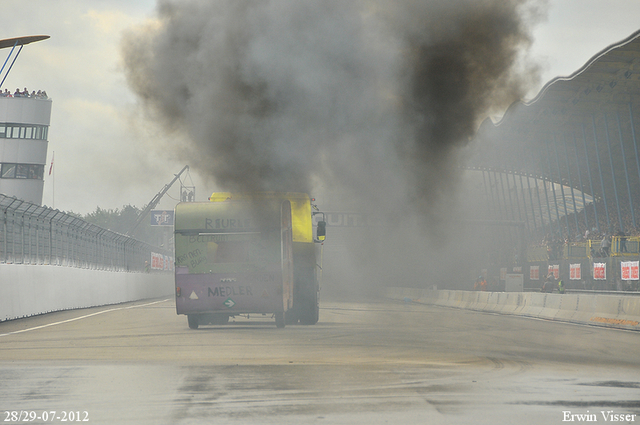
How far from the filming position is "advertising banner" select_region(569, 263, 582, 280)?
3714cm

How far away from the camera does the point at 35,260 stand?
24453 mm

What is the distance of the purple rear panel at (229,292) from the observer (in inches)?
683

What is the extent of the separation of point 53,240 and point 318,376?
19584 mm

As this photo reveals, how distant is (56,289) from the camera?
2600 centimetres

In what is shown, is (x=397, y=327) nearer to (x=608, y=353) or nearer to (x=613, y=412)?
(x=608, y=353)

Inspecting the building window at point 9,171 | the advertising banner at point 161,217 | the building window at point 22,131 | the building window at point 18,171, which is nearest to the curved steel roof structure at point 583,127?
the building window at point 22,131

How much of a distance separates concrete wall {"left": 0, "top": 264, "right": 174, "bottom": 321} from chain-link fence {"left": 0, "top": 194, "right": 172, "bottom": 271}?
0.42 meters

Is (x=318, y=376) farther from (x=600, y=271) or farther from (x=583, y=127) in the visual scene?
(x=583, y=127)

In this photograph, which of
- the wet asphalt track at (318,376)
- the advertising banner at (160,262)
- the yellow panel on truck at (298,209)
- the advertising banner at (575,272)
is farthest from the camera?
the advertising banner at (160,262)

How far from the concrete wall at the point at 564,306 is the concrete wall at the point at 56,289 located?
48.7 ft

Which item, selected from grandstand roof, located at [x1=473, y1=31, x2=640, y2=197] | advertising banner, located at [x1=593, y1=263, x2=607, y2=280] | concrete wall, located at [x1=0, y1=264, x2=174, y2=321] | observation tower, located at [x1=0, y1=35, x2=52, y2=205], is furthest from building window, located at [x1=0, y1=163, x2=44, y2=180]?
advertising banner, located at [x1=593, y1=263, x2=607, y2=280]

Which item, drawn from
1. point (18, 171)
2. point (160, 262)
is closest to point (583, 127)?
point (160, 262)

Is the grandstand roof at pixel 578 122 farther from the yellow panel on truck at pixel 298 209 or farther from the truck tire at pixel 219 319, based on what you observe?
the truck tire at pixel 219 319

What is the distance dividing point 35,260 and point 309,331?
11.1m
